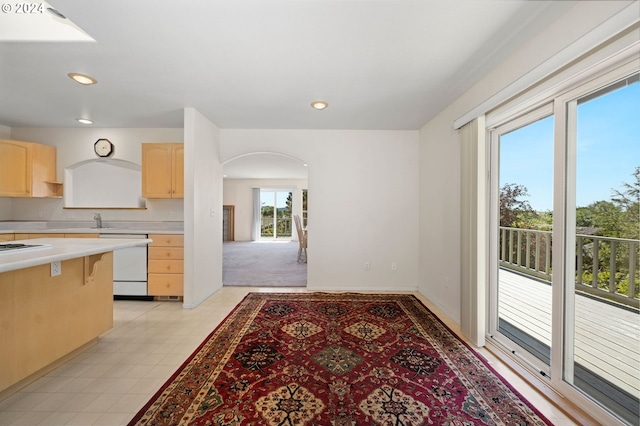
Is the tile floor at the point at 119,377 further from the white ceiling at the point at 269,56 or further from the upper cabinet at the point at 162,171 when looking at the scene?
the white ceiling at the point at 269,56

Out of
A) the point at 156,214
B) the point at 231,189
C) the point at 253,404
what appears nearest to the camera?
the point at 253,404

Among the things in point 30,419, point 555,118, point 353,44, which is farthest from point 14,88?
point 555,118

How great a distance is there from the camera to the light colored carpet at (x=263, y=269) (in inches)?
168

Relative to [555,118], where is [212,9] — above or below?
above

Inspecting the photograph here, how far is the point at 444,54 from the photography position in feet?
6.40

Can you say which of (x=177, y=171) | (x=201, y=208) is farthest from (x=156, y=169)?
(x=201, y=208)

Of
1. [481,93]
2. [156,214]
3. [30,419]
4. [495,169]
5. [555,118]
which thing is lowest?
[30,419]

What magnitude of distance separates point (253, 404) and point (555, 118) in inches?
102

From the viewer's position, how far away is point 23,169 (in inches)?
143

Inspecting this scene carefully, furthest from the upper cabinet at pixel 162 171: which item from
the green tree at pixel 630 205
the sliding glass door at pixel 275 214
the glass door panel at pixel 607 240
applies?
the sliding glass door at pixel 275 214

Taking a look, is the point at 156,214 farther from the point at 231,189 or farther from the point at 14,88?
the point at 231,189

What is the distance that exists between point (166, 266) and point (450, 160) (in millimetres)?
3680

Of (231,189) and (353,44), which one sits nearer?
(353,44)

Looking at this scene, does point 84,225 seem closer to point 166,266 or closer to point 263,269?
point 166,266
